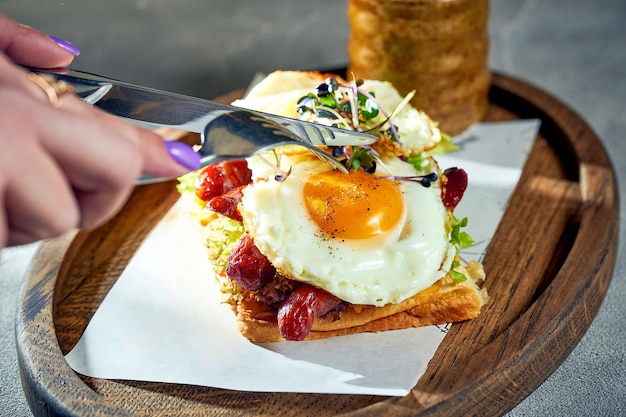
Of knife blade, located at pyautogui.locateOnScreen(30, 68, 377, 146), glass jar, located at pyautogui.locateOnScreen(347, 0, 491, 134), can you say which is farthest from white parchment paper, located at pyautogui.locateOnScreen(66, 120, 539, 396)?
glass jar, located at pyautogui.locateOnScreen(347, 0, 491, 134)

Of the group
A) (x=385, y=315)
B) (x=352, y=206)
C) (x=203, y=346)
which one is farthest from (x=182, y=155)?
(x=385, y=315)

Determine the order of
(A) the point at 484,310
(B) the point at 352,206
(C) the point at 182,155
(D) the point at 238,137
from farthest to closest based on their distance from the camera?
(A) the point at 484,310 < (B) the point at 352,206 < (D) the point at 238,137 < (C) the point at 182,155

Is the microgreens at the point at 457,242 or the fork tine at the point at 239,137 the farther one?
the microgreens at the point at 457,242

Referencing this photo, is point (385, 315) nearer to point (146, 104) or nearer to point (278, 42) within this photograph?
point (146, 104)

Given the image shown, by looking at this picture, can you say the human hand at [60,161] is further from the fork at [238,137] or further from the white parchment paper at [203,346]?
the white parchment paper at [203,346]

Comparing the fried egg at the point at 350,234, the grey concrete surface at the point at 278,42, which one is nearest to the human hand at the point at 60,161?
the fried egg at the point at 350,234

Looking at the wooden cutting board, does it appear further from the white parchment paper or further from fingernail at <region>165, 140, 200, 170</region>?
fingernail at <region>165, 140, 200, 170</region>
